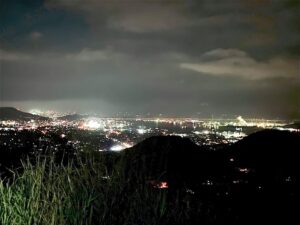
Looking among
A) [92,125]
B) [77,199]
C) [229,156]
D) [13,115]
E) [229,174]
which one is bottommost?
[229,174]

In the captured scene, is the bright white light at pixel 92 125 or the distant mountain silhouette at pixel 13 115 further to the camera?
the distant mountain silhouette at pixel 13 115

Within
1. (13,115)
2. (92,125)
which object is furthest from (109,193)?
(13,115)

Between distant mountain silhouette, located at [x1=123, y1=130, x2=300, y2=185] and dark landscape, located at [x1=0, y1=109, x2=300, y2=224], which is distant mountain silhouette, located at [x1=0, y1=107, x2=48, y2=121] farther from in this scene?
dark landscape, located at [x1=0, y1=109, x2=300, y2=224]

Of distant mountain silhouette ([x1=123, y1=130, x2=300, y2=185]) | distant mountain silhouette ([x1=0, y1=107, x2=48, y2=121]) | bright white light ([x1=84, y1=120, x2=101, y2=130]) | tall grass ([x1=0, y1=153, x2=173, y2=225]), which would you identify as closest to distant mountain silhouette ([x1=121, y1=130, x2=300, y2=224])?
distant mountain silhouette ([x1=123, y1=130, x2=300, y2=185])

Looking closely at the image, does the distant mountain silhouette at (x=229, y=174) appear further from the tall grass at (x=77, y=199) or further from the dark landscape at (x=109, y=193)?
the tall grass at (x=77, y=199)

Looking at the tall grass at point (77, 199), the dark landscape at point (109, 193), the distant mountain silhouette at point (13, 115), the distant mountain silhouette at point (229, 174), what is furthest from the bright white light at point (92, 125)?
the distant mountain silhouette at point (13, 115)

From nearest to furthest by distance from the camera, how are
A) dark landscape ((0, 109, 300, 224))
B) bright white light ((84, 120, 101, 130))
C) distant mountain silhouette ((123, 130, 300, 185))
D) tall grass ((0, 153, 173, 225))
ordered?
tall grass ((0, 153, 173, 225)) < dark landscape ((0, 109, 300, 224)) < distant mountain silhouette ((123, 130, 300, 185)) < bright white light ((84, 120, 101, 130))

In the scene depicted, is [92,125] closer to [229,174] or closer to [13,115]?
[229,174]

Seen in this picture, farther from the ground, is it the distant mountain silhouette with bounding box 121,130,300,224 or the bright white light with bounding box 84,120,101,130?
the bright white light with bounding box 84,120,101,130

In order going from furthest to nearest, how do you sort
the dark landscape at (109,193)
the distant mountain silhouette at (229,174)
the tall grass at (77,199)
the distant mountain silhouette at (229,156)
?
the distant mountain silhouette at (229,156) < the distant mountain silhouette at (229,174) < the dark landscape at (109,193) < the tall grass at (77,199)
